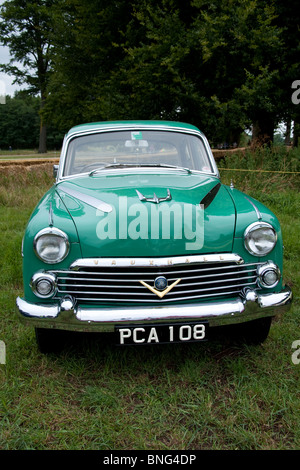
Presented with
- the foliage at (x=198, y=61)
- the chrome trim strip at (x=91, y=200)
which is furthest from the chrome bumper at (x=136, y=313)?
the foliage at (x=198, y=61)

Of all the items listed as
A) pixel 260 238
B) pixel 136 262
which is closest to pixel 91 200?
pixel 136 262

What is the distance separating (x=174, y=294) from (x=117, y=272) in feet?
1.13

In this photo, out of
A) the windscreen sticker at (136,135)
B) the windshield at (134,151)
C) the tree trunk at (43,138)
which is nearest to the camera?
the windshield at (134,151)

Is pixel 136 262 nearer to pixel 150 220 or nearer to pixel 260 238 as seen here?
pixel 150 220

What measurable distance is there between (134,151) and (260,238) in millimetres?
1590

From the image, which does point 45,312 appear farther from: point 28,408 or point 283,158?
point 283,158

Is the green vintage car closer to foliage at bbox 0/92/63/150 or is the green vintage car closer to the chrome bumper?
the chrome bumper

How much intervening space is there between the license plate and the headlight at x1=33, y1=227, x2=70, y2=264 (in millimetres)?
507

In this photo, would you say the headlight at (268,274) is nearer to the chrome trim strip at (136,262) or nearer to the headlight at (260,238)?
the headlight at (260,238)

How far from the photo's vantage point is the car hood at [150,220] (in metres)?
2.21

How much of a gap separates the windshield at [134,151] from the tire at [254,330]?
1403mm

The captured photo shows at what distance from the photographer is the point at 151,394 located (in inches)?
90.1

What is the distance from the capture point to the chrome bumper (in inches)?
84.6

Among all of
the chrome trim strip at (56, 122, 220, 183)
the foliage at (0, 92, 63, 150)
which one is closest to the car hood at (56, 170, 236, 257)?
the chrome trim strip at (56, 122, 220, 183)
